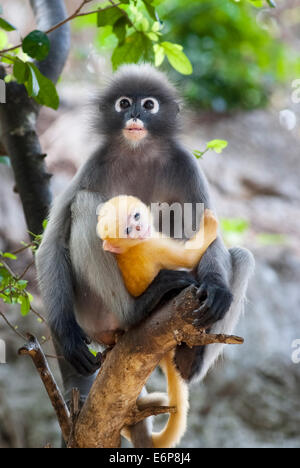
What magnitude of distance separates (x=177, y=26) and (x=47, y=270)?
967 cm

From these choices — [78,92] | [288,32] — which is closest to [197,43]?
[78,92]

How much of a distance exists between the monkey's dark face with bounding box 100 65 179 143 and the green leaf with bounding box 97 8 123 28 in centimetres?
42

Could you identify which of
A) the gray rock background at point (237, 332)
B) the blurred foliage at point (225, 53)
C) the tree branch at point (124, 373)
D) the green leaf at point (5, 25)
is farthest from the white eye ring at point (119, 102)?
the blurred foliage at point (225, 53)

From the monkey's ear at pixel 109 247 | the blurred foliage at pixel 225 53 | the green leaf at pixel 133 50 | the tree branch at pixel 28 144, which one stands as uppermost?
the blurred foliage at pixel 225 53

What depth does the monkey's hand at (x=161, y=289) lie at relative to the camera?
10.0 ft

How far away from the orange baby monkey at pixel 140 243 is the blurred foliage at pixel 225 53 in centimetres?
899

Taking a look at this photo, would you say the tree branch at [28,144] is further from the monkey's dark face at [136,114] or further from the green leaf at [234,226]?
the green leaf at [234,226]

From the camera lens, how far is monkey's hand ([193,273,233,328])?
2.88 meters

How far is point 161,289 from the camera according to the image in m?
3.07

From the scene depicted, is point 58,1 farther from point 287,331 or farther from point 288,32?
point 288,32

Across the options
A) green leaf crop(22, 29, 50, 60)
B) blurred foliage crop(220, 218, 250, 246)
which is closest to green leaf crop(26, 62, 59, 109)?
green leaf crop(22, 29, 50, 60)

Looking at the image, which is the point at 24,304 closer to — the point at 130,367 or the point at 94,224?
the point at 94,224

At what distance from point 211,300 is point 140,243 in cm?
47
